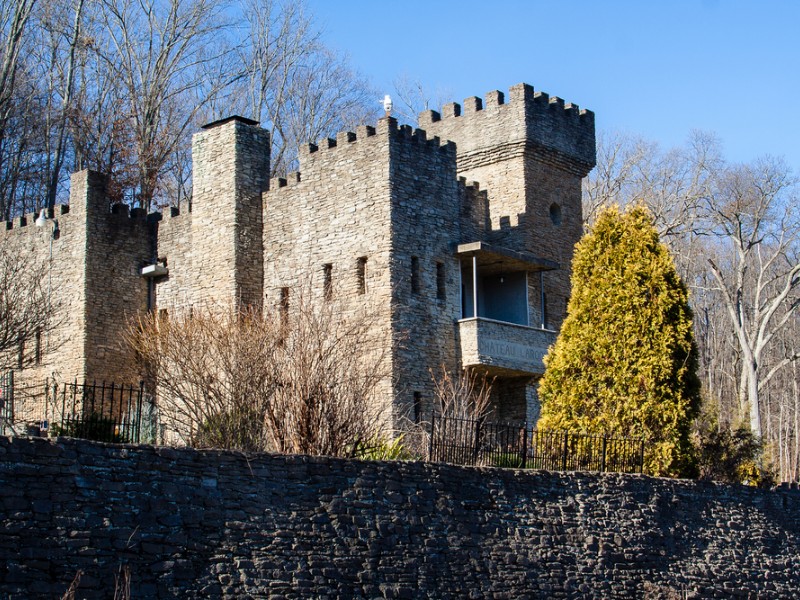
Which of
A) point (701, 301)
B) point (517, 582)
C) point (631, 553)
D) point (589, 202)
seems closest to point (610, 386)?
point (631, 553)

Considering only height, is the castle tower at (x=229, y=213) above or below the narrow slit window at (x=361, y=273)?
above

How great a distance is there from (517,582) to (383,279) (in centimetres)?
928

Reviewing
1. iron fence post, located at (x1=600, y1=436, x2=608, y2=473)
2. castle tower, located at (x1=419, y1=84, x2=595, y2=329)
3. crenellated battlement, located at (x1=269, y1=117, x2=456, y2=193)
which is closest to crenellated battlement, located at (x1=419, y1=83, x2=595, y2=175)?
castle tower, located at (x1=419, y1=84, x2=595, y2=329)

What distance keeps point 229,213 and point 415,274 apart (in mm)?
4522

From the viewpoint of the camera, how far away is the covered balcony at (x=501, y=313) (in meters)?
26.6

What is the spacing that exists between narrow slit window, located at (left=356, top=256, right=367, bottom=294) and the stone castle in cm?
3

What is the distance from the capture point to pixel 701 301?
50781 millimetres

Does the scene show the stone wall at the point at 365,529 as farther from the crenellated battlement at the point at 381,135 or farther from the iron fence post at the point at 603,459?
the crenellated battlement at the point at 381,135

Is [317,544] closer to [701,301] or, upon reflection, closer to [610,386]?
[610,386]

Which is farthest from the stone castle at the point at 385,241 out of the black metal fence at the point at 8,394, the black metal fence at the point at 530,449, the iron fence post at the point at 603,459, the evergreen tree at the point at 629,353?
the iron fence post at the point at 603,459

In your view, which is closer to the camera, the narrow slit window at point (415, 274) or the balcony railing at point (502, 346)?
the narrow slit window at point (415, 274)

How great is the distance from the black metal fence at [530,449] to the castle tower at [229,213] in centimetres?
774

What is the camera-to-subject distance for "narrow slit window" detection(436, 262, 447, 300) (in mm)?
26797

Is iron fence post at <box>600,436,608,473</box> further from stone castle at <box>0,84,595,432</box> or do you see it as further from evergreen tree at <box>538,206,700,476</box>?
stone castle at <box>0,84,595,432</box>
